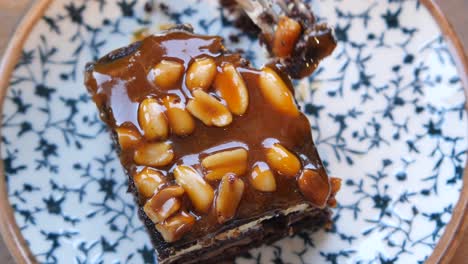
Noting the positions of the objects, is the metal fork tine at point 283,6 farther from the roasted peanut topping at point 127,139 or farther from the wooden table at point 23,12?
the roasted peanut topping at point 127,139

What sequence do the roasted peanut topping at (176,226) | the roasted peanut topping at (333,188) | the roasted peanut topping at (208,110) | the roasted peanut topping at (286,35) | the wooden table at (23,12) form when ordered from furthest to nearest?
the wooden table at (23,12) → the roasted peanut topping at (286,35) → the roasted peanut topping at (333,188) → the roasted peanut topping at (208,110) → the roasted peanut topping at (176,226)

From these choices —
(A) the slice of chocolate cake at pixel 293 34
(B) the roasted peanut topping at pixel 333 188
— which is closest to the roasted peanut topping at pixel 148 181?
(B) the roasted peanut topping at pixel 333 188

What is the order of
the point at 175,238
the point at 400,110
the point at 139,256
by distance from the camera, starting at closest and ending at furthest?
the point at 175,238 < the point at 139,256 < the point at 400,110

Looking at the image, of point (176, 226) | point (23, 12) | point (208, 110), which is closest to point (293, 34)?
point (208, 110)

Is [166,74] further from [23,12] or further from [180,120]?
[23,12]

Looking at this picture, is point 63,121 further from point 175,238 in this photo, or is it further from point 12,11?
point 175,238

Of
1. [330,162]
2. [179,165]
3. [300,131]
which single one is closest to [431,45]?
[330,162]

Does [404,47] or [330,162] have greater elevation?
[404,47]
